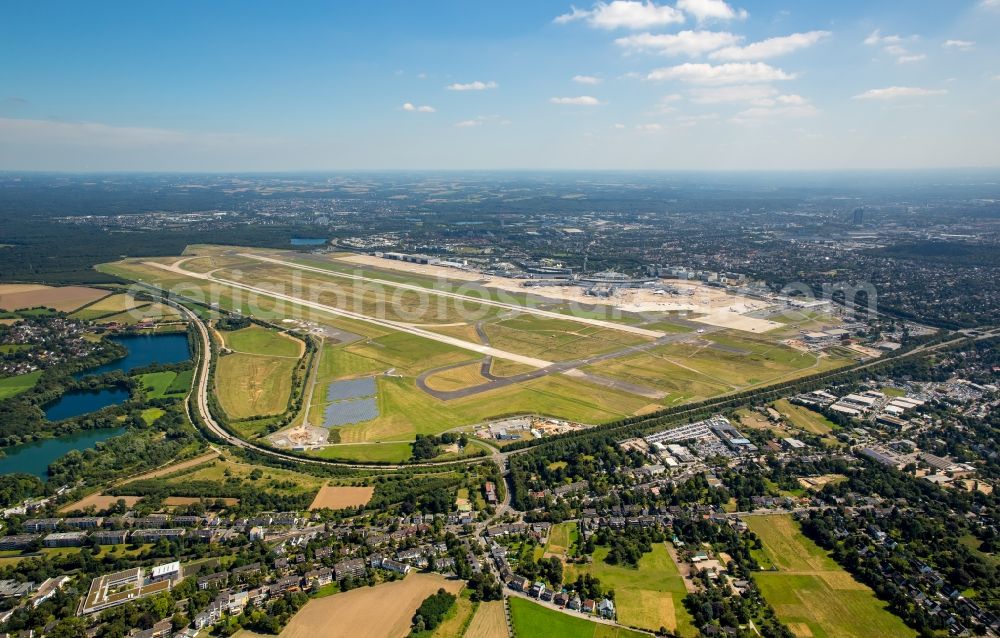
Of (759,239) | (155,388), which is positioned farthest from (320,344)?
(759,239)

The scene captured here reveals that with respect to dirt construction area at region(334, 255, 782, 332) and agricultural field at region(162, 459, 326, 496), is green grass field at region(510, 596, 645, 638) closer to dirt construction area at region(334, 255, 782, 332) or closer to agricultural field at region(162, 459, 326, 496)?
agricultural field at region(162, 459, 326, 496)

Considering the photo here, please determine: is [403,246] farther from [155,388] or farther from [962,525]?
[962,525]

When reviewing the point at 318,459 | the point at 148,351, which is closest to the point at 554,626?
the point at 318,459

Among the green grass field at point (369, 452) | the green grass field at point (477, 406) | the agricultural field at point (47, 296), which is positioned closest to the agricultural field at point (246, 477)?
the green grass field at point (369, 452)

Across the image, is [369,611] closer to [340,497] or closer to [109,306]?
[340,497]

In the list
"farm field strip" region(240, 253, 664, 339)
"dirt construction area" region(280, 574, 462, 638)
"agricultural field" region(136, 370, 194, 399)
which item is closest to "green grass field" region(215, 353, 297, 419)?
"agricultural field" region(136, 370, 194, 399)
